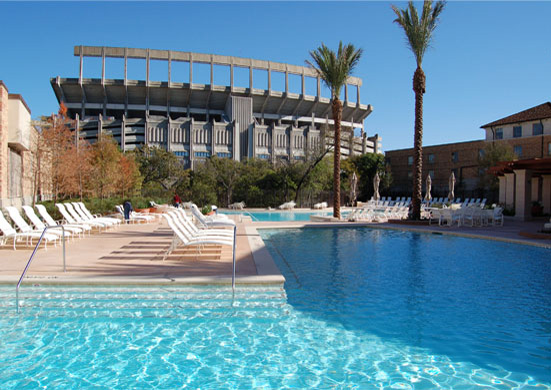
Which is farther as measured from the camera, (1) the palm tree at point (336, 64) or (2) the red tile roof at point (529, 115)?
(2) the red tile roof at point (529, 115)

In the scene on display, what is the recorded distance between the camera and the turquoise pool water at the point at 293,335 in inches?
150

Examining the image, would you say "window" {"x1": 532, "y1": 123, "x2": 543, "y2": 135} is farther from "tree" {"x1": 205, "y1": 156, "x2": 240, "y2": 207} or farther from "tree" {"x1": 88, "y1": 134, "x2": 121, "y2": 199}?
"tree" {"x1": 88, "y1": 134, "x2": 121, "y2": 199}

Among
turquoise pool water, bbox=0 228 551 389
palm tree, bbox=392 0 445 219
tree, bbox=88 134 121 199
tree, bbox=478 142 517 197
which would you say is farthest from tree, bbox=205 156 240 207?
turquoise pool water, bbox=0 228 551 389

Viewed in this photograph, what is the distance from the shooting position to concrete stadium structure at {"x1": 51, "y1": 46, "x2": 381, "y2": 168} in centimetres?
5356

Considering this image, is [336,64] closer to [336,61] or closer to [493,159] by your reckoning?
[336,61]

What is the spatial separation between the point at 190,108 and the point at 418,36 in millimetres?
46548

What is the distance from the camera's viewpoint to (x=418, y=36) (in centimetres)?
1697

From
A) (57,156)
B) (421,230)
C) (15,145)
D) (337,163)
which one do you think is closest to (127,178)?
(57,156)

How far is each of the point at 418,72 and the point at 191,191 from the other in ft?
58.2

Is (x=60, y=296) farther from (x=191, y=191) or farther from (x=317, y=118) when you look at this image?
(x=317, y=118)

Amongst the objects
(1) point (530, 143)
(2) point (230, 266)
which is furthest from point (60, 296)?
(1) point (530, 143)

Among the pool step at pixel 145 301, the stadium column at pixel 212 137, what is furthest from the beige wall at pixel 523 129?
the pool step at pixel 145 301

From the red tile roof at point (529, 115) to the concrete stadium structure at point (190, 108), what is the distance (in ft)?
60.3

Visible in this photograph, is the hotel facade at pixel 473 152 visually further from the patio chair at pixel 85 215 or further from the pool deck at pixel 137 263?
the patio chair at pixel 85 215
